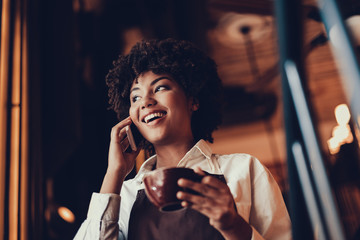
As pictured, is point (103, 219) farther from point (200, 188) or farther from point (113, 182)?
point (200, 188)

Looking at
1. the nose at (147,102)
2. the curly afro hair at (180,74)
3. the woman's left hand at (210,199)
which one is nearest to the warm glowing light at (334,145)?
the curly afro hair at (180,74)

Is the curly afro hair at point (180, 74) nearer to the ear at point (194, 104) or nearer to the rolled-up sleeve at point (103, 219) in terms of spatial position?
the ear at point (194, 104)

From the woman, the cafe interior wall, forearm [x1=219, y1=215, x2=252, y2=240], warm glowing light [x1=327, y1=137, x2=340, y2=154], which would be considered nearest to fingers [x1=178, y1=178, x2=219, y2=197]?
the woman

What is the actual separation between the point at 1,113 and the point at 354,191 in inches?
185

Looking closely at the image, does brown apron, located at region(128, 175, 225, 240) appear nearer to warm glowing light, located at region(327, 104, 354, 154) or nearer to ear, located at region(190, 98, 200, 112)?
ear, located at region(190, 98, 200, 112)

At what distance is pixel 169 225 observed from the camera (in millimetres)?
1022

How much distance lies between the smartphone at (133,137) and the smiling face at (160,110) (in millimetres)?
29

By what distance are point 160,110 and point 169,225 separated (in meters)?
0.37

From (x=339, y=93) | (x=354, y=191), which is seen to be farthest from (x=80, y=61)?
(x=354, y=191)

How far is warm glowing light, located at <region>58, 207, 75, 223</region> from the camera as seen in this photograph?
296 cm

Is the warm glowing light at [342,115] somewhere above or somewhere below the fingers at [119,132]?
above

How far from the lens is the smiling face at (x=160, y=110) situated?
1154mm

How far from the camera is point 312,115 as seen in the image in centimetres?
44

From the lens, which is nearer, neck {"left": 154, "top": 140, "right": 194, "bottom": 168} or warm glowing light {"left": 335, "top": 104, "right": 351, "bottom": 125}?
neck {"left": 154, "top": 140, "right": 194, "bottom": 168}
